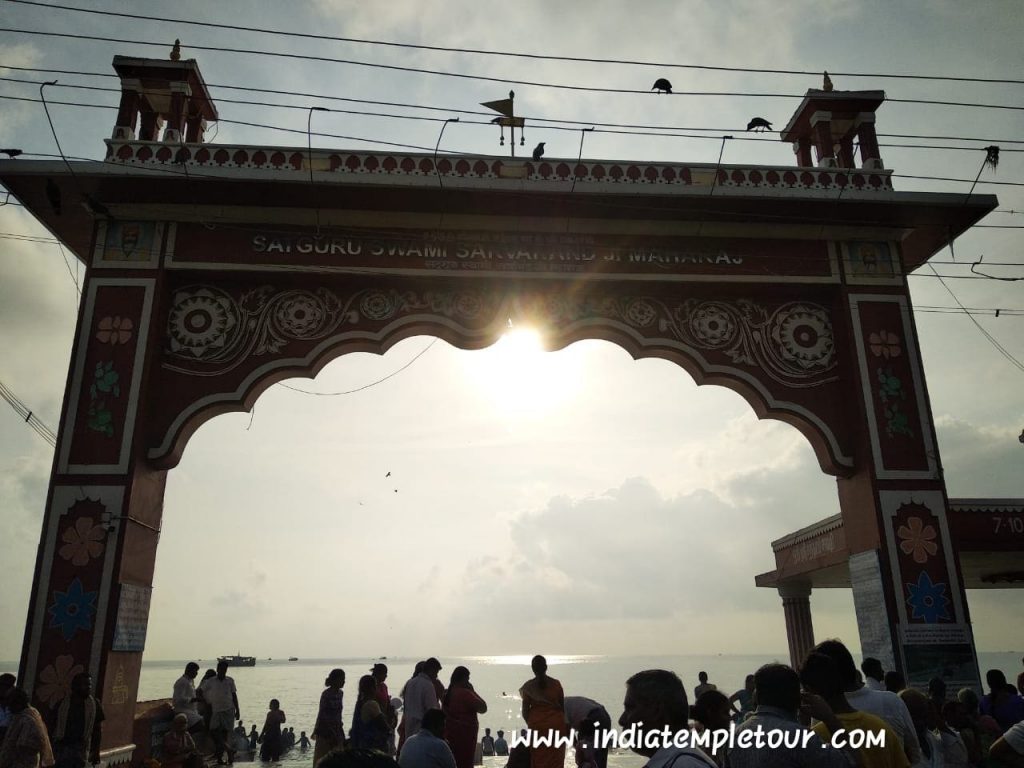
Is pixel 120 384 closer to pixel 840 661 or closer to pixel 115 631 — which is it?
pixel 115 631

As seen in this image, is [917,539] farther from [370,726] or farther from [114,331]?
[114,331]

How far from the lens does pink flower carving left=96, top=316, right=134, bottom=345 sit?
353 inches

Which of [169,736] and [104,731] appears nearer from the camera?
[169,736]

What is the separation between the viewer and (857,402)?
9.45m

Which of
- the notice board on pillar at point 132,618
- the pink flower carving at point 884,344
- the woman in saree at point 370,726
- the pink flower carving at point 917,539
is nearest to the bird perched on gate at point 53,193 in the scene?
the notice board on pillar at point 132,618

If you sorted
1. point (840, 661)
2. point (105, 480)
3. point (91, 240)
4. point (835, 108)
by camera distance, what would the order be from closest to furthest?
1. point (840, 661)
2. point (105, 480)
3. point (91, 240)
4. point (835, 108)

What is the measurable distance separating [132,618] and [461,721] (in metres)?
3.96

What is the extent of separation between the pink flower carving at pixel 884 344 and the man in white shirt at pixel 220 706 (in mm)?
8495

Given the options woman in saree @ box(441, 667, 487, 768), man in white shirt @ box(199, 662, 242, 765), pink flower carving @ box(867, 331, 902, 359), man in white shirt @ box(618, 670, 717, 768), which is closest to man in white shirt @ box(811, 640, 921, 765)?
man in white shirt @ box(618, 670, 717, 768)

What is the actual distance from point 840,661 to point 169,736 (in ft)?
17.1

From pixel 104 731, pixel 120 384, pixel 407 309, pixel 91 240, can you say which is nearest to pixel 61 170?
pixel 91 240

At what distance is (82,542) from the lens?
320 inches

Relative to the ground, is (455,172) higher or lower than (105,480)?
higher

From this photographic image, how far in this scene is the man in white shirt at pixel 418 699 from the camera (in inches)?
267
